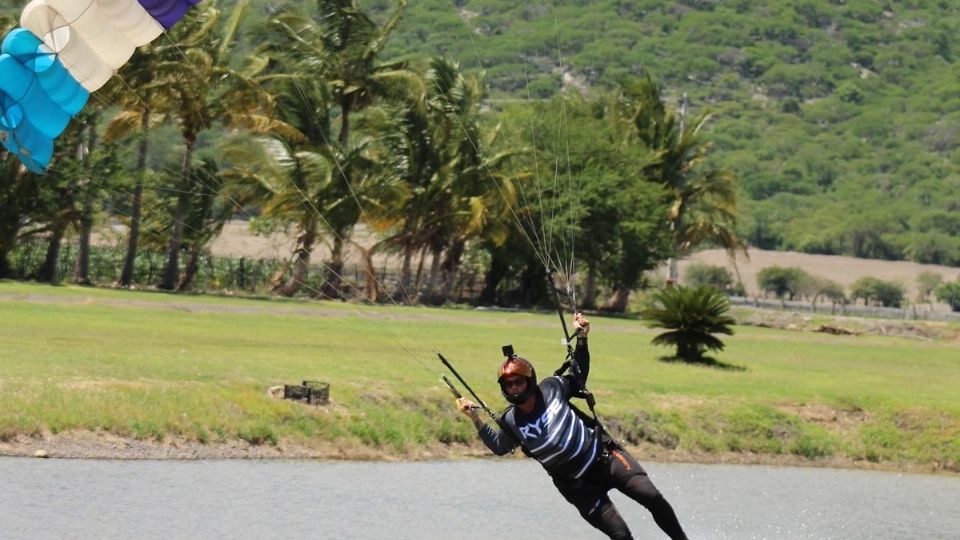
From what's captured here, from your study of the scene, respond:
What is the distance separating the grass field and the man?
183cm

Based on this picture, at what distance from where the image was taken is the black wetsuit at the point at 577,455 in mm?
13836

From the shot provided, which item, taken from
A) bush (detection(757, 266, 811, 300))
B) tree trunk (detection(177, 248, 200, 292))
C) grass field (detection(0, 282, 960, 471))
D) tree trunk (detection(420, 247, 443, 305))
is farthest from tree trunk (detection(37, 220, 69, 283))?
bush (detection(757, 266, 811, 300))

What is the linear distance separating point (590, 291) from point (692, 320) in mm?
26753

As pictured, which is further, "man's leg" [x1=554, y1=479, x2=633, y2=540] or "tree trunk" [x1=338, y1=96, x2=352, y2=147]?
"tree trunk" [x1=338, y1=96, x2=352, y2=147]

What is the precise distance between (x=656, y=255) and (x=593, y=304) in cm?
322

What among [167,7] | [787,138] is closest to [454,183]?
[167,7]

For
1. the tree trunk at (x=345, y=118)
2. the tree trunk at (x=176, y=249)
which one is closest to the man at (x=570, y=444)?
the tree trunk at (x=176, y=249)

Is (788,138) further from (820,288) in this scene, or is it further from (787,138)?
(820,288)

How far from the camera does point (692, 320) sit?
111ft

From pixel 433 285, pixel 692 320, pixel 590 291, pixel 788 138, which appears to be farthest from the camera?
pixel 788 138

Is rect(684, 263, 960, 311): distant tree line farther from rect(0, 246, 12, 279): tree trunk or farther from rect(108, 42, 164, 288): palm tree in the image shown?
rect(0, 246, 12, 279): tree trunk

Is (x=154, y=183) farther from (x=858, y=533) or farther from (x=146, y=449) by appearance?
(x=858, y=533)

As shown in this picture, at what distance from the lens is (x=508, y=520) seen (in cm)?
1895

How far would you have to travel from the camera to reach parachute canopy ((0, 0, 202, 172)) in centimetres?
1625
